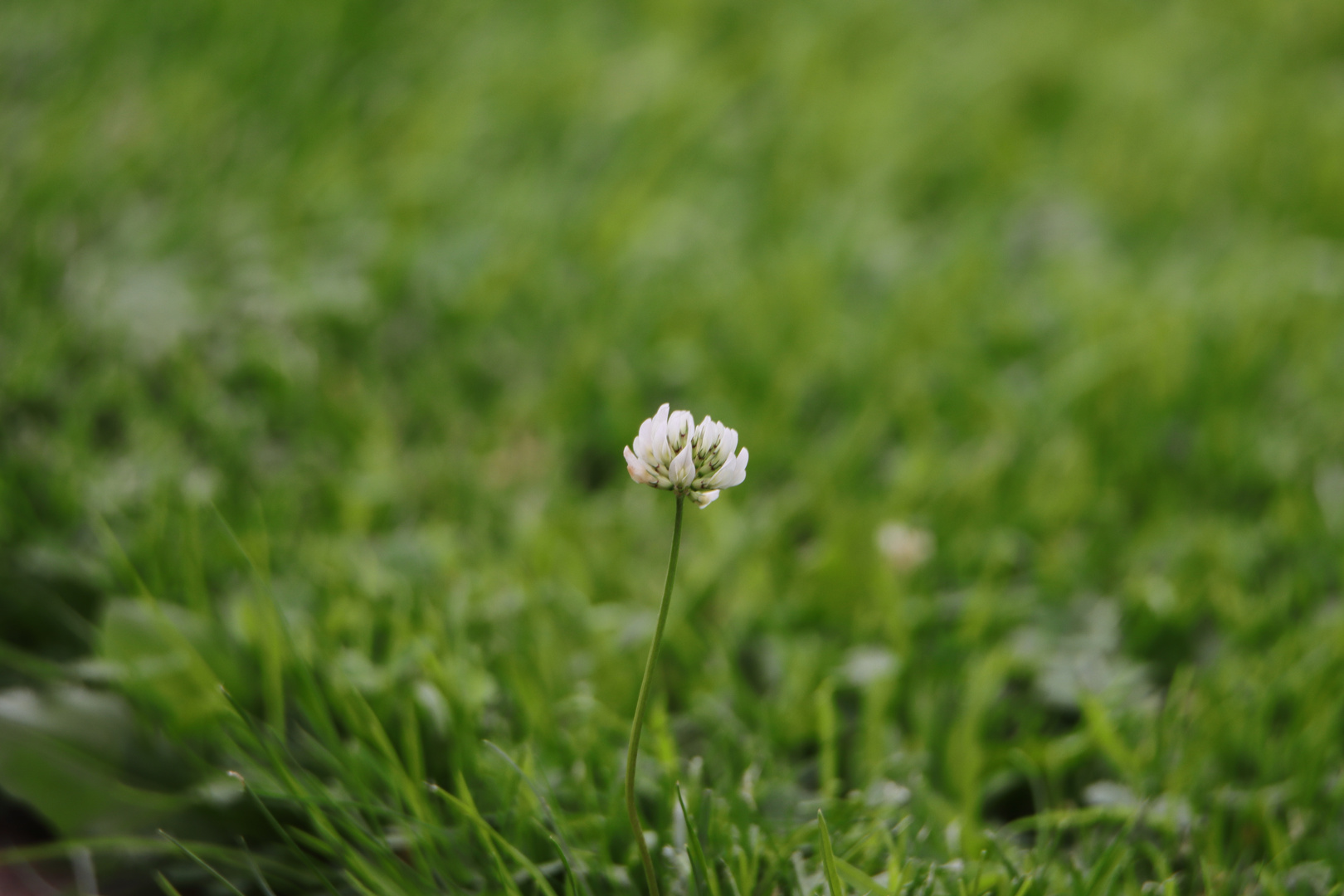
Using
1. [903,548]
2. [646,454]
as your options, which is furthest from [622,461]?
[646,454]

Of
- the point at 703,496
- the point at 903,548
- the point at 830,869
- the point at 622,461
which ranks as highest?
the point at 622,461

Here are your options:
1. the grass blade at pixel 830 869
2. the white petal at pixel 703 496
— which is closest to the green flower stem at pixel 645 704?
the white petal at pixel 703 496

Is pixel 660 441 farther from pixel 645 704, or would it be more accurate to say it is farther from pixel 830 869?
pixel 830 869

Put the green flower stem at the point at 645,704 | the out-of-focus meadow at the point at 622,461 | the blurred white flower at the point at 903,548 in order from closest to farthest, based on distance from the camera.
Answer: the green flower stem at the point at 645,704 < the out-of-focus meadow at the point at 622,461 < the blurred white flower at the point at 903,548

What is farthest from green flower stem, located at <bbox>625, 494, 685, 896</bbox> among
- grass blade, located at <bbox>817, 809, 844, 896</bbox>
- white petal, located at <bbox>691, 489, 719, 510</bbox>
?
grass blade, located at <bbox>817, 809, 844, 896</bbox>

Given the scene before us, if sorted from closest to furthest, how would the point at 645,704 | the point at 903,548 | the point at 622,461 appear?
the point at 645,704, the point at 903,548, the point at 622,461

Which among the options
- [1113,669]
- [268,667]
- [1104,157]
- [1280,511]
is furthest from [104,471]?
[1104,157]

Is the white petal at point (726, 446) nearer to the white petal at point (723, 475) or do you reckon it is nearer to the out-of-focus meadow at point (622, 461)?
the white petal at point (723, 475)

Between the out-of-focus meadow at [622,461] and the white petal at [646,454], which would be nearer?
the white petal at [646,454]
